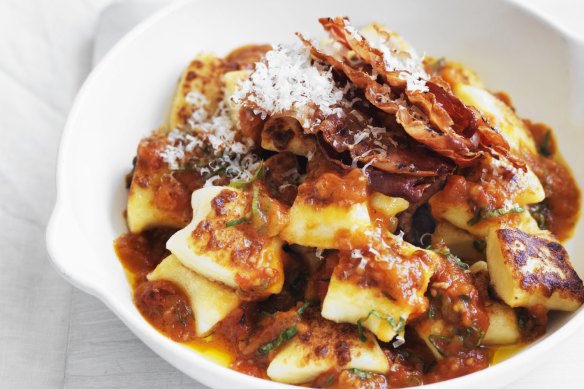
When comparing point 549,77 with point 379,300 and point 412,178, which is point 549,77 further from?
point 379,300

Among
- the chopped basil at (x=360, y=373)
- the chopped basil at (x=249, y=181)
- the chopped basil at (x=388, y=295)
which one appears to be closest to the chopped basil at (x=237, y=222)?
the chopped basil at (x=249, y=181)

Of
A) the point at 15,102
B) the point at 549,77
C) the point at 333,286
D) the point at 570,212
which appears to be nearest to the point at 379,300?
the point at 333,286

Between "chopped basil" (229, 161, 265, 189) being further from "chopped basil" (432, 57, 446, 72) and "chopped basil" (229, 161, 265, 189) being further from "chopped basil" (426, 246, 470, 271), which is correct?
"chopped basil" (432, 57, 446, 72)

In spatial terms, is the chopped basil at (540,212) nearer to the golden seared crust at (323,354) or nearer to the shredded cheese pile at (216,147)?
the golden seared crust at (323,354)

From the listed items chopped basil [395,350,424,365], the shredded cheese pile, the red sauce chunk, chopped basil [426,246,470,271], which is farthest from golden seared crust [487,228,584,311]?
the red sauce chunk

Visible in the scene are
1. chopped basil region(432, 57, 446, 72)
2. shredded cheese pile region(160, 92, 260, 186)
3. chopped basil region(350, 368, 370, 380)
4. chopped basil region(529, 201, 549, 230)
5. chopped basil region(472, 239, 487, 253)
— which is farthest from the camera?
chopped basil region(432, 57, 446, 72)

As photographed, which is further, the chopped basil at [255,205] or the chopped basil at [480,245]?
the chopped basil at [480,245]

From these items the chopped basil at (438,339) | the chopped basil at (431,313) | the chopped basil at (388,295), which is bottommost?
the chopped basil at (438,339)
